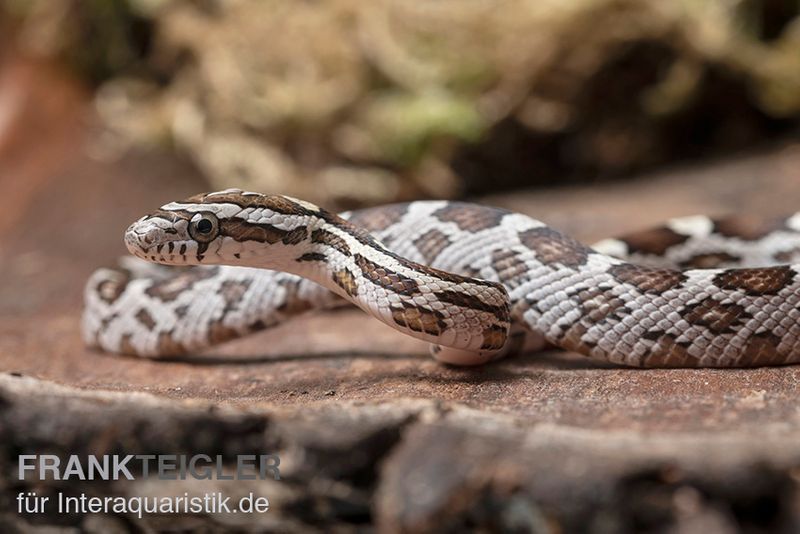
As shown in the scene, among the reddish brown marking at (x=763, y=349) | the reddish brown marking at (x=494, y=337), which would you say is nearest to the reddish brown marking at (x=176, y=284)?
the reddish brown marking at (x=494, y=337)

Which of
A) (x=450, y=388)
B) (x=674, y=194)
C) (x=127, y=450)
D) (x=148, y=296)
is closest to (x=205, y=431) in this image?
(x=127, y=450)

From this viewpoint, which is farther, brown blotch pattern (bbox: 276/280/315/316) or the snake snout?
brown blotch pattern (bbox: 276/280/315/316)

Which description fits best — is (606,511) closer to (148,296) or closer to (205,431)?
(205,431)

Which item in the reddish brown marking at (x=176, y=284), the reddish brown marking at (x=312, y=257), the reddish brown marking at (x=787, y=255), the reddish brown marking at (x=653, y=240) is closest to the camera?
the reddish brown marking at (x=312, y=257)

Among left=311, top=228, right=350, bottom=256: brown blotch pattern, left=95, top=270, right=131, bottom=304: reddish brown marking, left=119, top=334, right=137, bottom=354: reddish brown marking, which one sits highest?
left=311, top=228, right=350, bottom=256: brown blotch pattern

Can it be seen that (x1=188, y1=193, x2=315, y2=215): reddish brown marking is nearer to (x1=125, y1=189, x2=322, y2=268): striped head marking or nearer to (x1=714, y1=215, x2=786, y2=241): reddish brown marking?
(x1=125, y1=189, x2=322, y2=268): striped head marking

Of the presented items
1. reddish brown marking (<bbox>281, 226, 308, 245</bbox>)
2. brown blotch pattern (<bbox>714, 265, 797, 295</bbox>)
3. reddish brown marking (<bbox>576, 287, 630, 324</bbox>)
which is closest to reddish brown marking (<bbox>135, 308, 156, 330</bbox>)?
reddish brown marking (<bbox>281, 226, 308, 245</bbox>)

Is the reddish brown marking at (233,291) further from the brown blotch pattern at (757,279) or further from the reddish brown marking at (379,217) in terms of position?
the brown blotch pattern at (757,279)
